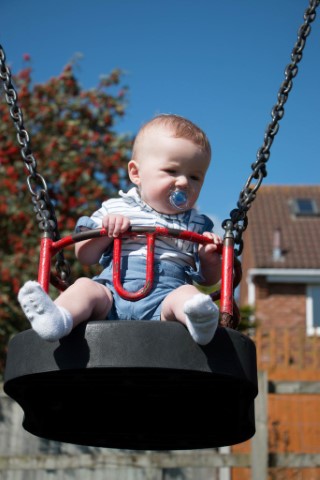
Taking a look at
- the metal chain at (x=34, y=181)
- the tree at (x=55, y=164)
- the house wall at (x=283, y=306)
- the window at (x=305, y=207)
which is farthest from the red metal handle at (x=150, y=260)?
the window at (x=305, y=207)

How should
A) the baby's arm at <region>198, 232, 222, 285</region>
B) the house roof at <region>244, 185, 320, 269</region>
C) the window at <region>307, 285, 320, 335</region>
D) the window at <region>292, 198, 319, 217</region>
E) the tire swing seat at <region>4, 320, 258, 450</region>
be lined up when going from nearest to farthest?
the tire swing seat at <region>4, 320, 258, 450</region>, the baby's arm at <region>198, 232, 222, 285</region>, the window at <region>307, 285, 320, 335</region>, the house roof at <region>244, 185, 320, 269</region>, the window at <region>292, 198, 319, 217</region>

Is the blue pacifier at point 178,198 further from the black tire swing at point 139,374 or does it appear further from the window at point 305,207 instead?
the window at point 305,207

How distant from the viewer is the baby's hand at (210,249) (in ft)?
7.32

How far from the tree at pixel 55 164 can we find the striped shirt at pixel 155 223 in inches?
189

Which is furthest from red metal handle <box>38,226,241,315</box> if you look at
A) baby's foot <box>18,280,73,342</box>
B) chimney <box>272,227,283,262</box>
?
chimney <box>272,227,283,262</box>

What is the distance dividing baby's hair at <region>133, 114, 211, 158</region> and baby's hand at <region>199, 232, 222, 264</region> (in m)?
0.26

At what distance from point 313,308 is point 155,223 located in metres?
14.2

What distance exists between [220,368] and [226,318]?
0.18 m

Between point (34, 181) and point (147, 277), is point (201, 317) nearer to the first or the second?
point (147, 277)

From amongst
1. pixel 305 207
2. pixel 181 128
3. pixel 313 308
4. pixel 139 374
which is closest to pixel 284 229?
pixel 305 207

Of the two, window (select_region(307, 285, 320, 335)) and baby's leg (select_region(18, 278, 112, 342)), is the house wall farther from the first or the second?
baby's leg (select_region(18, 278, 112, 342))

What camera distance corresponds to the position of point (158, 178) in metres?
2.29

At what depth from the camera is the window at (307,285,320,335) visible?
1594 centimetres

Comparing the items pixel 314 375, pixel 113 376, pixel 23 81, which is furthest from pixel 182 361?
pixel 314 375
